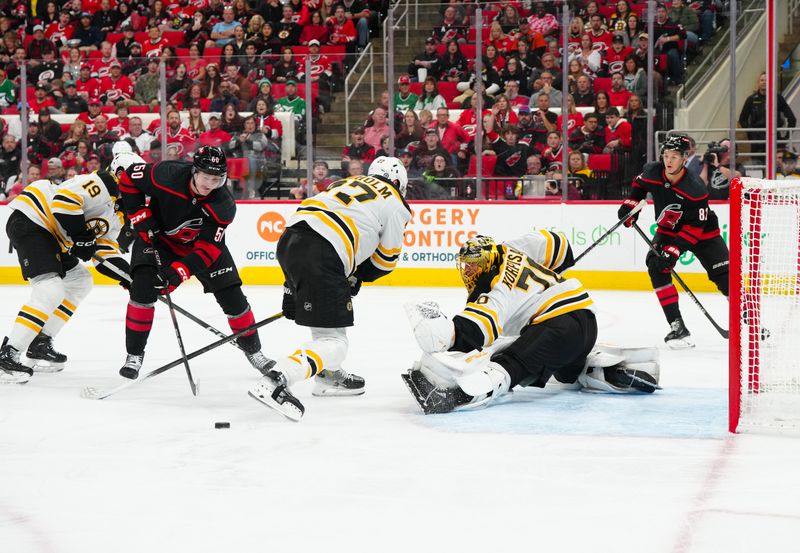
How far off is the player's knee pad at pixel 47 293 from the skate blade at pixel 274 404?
1.56 m

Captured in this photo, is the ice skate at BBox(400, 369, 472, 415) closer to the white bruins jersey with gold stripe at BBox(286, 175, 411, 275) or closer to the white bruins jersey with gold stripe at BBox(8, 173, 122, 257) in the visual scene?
the white bruins jersey with gold stripe at BBox(286, 175, 411, 275)

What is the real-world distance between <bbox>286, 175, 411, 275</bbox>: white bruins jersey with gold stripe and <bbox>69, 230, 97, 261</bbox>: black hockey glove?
119cm

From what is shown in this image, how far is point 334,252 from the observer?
402cm

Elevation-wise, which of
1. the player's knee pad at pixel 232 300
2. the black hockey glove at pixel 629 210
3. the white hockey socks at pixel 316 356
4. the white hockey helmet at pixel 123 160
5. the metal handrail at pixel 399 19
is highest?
the metal handrail at pixel 399 19

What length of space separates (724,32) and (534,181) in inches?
78.8

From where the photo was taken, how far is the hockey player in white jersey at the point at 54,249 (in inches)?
187

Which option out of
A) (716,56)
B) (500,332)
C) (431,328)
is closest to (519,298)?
(500,332)

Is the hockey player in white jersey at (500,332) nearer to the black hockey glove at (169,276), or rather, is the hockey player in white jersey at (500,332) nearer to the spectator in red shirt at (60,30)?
the black hockey glove at (169,276)

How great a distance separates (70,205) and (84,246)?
0.20 metres

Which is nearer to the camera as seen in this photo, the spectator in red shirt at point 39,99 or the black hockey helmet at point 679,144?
the black hockey helmet at point 679,144

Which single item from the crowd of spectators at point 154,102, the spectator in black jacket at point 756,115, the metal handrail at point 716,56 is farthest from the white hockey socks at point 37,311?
the spectator in black jacket at point 756,115

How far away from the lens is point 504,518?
2684mm

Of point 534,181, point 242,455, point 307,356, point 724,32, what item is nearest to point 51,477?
point 242,455

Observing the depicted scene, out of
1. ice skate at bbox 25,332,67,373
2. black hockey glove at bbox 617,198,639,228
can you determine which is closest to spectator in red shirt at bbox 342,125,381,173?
black hockey glove at bbox 617,198,639,228
